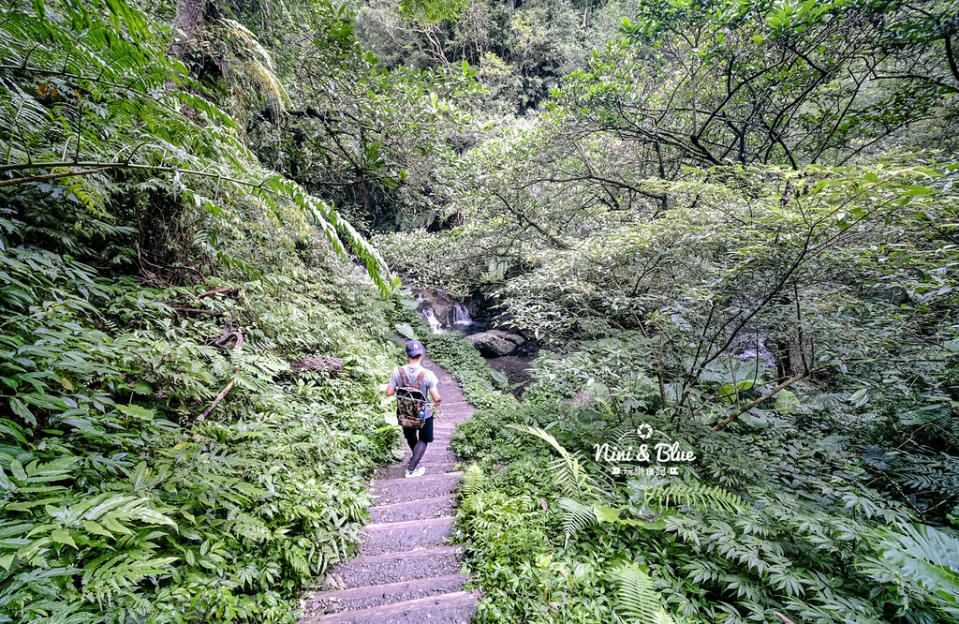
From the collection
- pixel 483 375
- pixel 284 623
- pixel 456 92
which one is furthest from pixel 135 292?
pixel 483 375

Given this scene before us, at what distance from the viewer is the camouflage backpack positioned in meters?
3.90

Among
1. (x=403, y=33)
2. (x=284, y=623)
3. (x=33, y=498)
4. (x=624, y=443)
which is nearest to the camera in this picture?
(x=33, y=498)

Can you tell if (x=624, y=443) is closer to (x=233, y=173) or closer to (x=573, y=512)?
(x=573, y=512)

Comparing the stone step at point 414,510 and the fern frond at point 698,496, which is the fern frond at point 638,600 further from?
the stone step at point 414,510

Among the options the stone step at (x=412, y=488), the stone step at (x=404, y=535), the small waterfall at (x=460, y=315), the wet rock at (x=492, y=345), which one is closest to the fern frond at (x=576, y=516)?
the stone step at (x=404, y=535)

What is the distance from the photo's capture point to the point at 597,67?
6109 millimetres

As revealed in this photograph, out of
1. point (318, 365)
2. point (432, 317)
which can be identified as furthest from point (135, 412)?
point (432, 317)

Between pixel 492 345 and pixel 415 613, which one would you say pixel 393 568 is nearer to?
pixel 415 613

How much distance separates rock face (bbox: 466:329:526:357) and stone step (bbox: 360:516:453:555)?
29.7 ft

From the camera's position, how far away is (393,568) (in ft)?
9.14

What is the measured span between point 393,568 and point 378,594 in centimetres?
27

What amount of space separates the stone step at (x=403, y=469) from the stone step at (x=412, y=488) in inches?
4.3

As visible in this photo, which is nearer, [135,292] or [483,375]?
[135,292]

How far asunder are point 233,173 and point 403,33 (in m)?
18.6
